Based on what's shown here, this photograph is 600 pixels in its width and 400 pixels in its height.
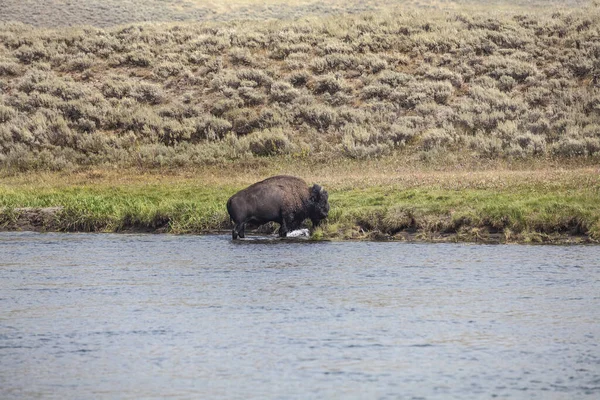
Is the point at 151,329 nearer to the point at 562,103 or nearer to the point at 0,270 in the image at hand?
the point at 0,270

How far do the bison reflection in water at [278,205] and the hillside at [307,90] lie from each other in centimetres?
1215

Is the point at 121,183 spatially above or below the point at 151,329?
below

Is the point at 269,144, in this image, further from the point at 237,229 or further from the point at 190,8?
the point at 190,8

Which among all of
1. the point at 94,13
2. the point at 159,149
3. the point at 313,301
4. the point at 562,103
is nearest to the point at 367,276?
the point at 313,301

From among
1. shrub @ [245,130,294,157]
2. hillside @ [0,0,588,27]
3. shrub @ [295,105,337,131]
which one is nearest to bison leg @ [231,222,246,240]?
shrub @ [245,130,294,157]

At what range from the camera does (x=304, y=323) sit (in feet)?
38.2

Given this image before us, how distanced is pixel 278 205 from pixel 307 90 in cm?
2214

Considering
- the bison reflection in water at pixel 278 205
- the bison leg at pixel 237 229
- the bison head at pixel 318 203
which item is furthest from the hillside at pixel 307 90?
the bison leg at pixel 237 229

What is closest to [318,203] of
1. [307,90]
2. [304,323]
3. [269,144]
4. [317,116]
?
[304,323]

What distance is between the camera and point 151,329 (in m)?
11.5

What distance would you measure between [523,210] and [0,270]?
31.9 feet

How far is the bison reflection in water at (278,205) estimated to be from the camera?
62.1 ft

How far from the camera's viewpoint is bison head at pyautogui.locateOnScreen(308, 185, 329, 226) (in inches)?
751

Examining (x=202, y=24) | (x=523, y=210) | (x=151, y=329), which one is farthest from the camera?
(x=202, y=24)
